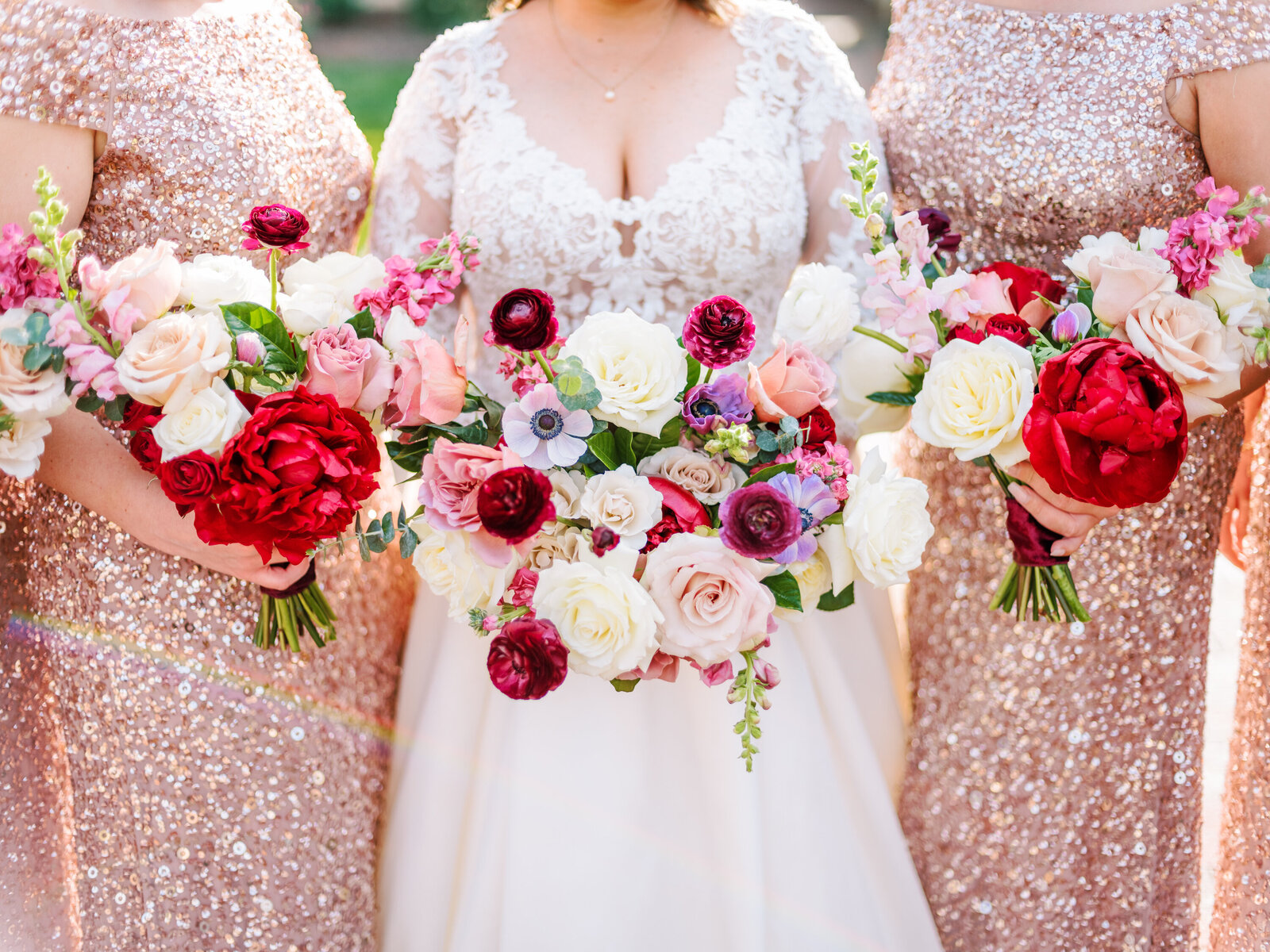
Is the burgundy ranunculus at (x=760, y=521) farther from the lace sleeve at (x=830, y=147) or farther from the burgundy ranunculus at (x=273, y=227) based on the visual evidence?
the lace sleeve at (x=830, y=147)

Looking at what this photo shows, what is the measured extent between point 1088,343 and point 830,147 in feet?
2.76

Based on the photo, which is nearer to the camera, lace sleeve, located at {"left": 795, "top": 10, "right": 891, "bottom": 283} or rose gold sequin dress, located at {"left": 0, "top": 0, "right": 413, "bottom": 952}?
rose gold sequin dress, located at {"left": 0, "top": 0, "right": 413, "bottom": 952}

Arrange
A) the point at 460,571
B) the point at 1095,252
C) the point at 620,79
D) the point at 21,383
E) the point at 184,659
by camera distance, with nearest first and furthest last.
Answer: the point at 21,383 → the point at 460,571 → the point at 1095,252 → the point at 184,659 → the point at 620,79

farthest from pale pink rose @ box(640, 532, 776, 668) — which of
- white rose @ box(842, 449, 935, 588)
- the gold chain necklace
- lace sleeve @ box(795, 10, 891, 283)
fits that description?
the gold chain necklace

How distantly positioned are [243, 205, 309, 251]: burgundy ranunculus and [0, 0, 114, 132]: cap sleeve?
484mm

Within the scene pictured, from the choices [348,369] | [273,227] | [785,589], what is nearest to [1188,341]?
[785,589]

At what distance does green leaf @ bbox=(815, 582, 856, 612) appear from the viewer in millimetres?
1629

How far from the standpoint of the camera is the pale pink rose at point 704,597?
1.44 metres

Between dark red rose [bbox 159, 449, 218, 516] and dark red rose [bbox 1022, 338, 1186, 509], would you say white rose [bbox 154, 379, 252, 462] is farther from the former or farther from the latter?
dark red rose [bbox 1022, 338, 1186, 509]

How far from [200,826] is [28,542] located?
2.03ft

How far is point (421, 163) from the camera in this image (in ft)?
7.14

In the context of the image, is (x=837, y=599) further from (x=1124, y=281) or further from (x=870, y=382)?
(x=1124, y=281)

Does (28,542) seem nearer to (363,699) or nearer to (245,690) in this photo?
(245,690)

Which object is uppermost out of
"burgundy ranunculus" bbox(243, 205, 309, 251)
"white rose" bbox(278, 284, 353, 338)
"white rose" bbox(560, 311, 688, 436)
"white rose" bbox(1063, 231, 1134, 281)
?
"white rose" bbox(1063, 231, 1134, 281)
